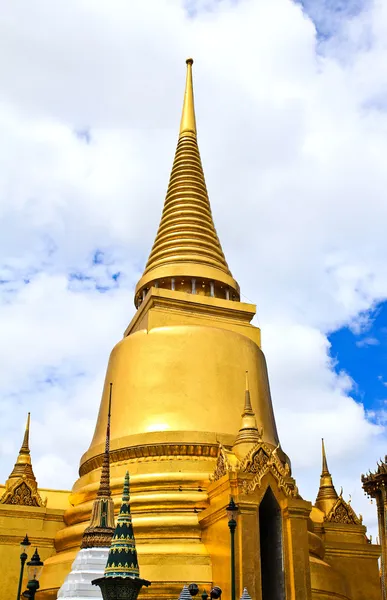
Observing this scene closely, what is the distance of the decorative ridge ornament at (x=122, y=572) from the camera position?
7191mm

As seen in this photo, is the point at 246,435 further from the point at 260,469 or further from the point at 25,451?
the point at 25,451

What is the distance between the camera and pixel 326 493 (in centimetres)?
2091

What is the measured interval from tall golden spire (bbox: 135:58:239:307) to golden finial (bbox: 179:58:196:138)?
28 cm

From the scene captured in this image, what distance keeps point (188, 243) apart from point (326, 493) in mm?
8862

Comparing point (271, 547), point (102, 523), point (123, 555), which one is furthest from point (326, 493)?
point (123, 555)

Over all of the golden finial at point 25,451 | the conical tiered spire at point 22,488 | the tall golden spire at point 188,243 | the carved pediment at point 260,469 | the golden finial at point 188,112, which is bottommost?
the carved pediment at point 260,469

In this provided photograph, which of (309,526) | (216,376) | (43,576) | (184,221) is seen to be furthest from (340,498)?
(184,221)

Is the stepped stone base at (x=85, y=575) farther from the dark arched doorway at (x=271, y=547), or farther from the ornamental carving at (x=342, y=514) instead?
the ornamental carving at (x=342, y=514)

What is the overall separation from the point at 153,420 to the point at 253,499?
434 cm

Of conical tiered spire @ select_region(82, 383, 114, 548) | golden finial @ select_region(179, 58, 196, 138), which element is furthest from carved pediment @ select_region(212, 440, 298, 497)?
golden finial @ select_region(179, 58, 196, 138)

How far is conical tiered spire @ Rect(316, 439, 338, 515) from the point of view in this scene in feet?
67.6

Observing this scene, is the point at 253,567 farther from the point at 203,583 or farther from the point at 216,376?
the point at 216,376

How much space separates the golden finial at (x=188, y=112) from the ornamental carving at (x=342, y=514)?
14.6 m

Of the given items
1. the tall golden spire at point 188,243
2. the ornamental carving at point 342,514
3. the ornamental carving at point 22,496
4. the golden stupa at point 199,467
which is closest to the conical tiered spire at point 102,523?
the golden stupa at point 199,467
